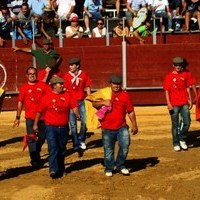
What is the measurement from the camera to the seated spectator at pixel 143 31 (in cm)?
1993

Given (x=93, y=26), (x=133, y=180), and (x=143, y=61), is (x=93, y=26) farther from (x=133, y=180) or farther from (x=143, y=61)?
(x=133, y=180)

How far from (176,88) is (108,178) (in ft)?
8.55

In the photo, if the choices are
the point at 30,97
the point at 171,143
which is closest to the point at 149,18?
the point at 171,143

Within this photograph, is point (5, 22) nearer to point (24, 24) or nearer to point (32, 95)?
point (24, 24)

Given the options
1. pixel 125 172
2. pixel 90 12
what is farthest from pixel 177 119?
pixel 90 12

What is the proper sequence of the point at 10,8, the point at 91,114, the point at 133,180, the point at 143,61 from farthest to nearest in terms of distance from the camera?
1. the point at 10,8
2. the point at 143,61
3. the point at 91,114
4. the point at 133,180

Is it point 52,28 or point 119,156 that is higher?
point 52,28

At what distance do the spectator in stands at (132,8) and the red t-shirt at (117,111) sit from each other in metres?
9.77

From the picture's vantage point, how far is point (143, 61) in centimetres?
1933

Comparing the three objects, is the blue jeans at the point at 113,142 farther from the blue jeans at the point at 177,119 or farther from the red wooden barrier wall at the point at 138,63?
the red wooden barrier wall at the point at 138,63

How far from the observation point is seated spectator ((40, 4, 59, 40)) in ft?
64.6

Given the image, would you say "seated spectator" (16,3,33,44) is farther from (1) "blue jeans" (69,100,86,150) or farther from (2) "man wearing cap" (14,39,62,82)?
(1) "blue jeans" (69,100,86,150)

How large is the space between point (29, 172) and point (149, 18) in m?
9.81

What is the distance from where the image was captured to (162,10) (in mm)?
20312
